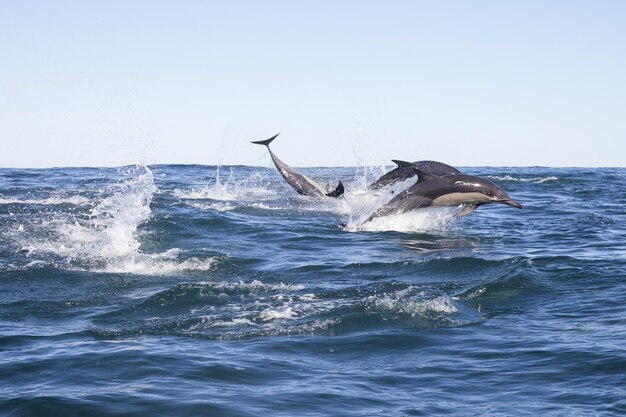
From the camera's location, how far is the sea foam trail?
1639 cm

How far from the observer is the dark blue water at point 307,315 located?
8969mm

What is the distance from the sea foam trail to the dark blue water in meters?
0.05

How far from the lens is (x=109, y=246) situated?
18.0 metres

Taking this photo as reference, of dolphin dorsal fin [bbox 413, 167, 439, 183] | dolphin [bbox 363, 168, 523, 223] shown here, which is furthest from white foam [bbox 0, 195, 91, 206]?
dolphin dorsal fin [bbox 413, 167, 439, 183]

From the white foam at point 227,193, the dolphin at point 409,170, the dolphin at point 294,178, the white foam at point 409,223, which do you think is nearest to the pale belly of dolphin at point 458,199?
the white foam at point 409,223

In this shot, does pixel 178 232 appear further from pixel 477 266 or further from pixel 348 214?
pixel 477 266

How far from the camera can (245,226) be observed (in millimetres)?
22234

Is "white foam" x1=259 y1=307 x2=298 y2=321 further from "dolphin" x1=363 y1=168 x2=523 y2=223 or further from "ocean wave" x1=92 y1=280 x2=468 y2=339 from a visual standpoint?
"dolphin" x1=363 y1=168 x2=523 y2=223

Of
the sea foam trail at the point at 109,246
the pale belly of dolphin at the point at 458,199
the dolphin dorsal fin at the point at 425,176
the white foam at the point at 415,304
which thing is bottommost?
the white foam at the point at 415,304

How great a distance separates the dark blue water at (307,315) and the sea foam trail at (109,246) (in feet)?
0.18

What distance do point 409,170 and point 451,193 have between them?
369 centimetres

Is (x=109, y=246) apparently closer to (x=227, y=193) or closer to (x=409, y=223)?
(x=409, y=223)

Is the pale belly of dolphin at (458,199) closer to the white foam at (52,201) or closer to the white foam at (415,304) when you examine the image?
the white foam at (415,304)

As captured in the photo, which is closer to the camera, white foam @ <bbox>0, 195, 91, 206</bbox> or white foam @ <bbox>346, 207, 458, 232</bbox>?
white foam @ <bbox>346, 207, 458, 232</bbox>
